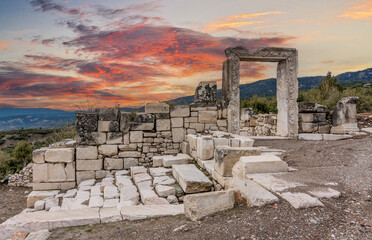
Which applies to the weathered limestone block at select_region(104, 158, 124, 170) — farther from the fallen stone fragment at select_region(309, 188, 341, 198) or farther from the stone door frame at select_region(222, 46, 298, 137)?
the fallen stone fragment at select_region(309, 188, 341, 198)

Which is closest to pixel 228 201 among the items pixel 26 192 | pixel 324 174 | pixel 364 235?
pixel 364 235

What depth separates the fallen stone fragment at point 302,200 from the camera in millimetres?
3170

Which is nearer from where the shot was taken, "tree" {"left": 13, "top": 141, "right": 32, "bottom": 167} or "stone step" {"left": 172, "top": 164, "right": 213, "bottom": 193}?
"stone step" {"left": 172, "top": 164, "right": 213, "bottom": 193}

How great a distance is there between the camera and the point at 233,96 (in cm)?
915

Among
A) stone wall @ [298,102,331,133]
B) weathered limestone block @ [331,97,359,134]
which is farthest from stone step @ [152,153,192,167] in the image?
weathered limestone block @ [331,97,359,134]

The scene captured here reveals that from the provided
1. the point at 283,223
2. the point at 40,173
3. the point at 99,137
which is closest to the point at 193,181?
the point at 283,223

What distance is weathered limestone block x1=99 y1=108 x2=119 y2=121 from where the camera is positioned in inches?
304

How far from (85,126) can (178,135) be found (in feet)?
9.32

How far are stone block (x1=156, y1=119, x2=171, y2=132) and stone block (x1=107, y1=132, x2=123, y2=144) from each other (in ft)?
3.80

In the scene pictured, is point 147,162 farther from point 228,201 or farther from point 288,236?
point 288,236

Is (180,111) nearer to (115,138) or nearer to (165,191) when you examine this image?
(115,138)

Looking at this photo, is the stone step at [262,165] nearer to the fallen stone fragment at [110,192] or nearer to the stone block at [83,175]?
the fallen stone fragment at [110,192]

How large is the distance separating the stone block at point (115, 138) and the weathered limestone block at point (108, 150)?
15cm

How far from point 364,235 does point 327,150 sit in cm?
419
